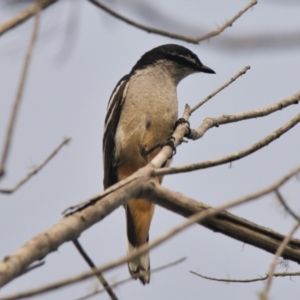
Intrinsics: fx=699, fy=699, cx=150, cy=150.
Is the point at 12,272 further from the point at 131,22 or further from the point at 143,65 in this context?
the point at 143,65

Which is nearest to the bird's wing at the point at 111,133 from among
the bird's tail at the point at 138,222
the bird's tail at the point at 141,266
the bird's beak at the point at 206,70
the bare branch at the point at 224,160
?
the bird's tail at the point at 138,222

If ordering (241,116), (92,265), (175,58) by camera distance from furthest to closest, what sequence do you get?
(175,58) < (241,116) < (92,265)

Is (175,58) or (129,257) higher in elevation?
(175,58)

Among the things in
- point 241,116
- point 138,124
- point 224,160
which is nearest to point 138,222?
point 138,124

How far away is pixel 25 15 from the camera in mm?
2283

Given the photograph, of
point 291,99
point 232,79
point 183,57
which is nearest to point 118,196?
point 291,99

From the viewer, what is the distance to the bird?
6.80 m

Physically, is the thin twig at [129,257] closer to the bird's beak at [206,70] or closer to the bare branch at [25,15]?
the bare branch at [25,15]

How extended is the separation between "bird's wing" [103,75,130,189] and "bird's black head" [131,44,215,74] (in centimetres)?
69

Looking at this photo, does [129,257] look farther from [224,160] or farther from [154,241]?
[224,160]

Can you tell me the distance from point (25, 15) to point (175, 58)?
18.5 feet

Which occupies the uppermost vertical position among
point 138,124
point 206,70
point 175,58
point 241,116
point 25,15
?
point 175,58

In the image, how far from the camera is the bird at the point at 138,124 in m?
6.80

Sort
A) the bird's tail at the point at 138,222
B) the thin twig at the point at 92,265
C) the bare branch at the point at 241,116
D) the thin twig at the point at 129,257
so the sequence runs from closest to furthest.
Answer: the thin twig at the point at 129,257 < the thin twig at the point at 92,265 < the bare branch at the point at 241,116 < the bird's tail at the point at 138,222
